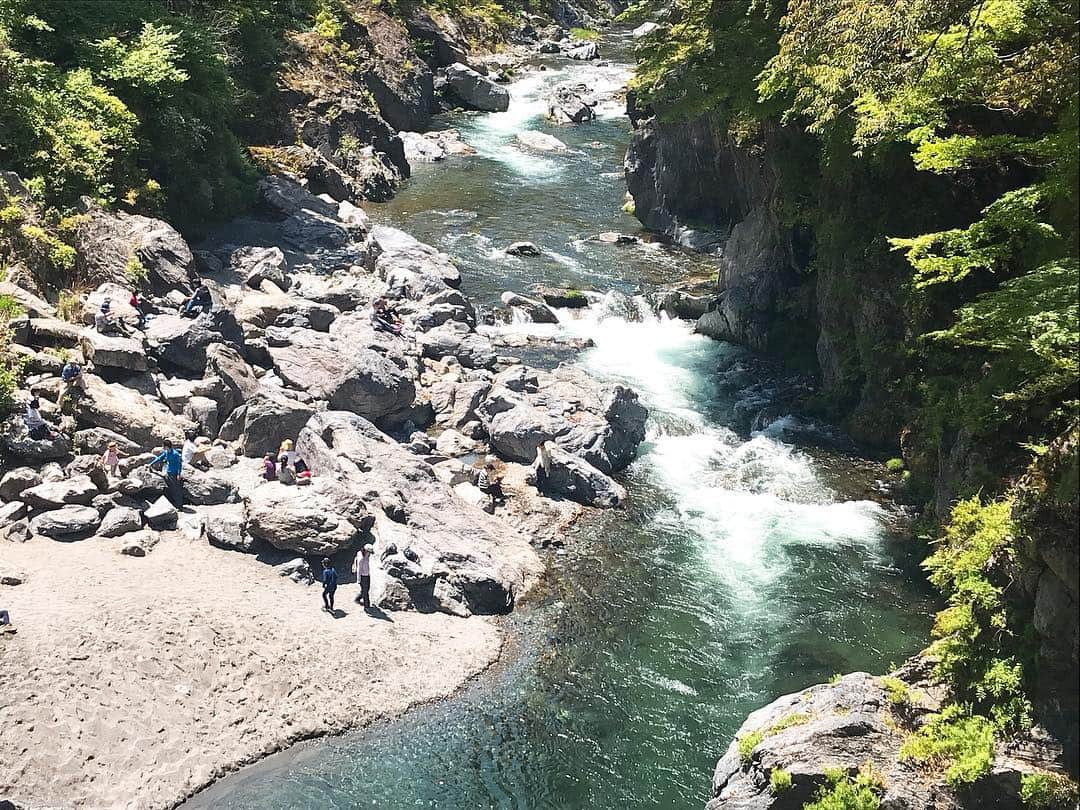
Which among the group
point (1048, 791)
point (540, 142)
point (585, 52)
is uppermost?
point (585, 52)

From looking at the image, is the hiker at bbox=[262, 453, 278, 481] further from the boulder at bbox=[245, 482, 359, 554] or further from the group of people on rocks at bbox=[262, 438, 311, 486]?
the boulder at bbox=[245, 482, 359, 554]

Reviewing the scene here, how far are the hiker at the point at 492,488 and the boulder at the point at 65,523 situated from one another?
445 inches

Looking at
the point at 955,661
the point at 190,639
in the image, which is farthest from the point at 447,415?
the point at 955,661

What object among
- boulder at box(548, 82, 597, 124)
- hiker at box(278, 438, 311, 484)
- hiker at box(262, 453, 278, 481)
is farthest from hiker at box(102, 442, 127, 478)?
boulder at box(548, 82, 597, 124)

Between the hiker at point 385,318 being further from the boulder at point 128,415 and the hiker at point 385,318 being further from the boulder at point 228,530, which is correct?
the boulder at point 228,530

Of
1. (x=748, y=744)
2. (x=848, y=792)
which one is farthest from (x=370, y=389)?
(x=848, y=792)

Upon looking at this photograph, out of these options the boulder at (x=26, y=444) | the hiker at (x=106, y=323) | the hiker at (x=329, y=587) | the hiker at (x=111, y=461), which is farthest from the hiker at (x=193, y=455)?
the hiker at (x=329, y=587)

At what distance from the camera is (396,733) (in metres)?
21.3

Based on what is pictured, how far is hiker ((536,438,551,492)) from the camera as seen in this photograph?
31.2 meters

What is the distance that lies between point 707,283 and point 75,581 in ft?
106

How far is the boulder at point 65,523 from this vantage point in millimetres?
23953

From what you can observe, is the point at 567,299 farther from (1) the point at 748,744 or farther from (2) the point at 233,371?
(1) the point at 748,744

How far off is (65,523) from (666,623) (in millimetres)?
15652

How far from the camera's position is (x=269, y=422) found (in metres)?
29.8
